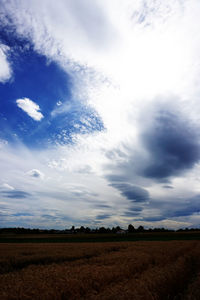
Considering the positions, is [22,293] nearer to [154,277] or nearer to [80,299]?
[80,299]

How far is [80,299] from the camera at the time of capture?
19.6ft

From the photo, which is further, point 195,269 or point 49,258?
point 49,258

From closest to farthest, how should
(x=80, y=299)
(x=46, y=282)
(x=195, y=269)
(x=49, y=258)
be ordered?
(x=80, y=299)
(x=46, y=282)
(x=195, y=269)
(x=49, y=258)

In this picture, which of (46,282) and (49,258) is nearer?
(46,282)

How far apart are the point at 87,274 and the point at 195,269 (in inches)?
299

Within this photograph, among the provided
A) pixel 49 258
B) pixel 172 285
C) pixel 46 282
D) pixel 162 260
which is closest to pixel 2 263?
pixel 49 258

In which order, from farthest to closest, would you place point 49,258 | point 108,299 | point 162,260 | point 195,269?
point 49,258
point 162,260
point 195,269
point 108,299

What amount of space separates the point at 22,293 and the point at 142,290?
12.1 ft

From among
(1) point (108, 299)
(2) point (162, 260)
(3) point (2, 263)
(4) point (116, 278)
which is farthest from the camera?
(3) point (2, 263)

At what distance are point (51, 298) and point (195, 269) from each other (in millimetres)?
10021

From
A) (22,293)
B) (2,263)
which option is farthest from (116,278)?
(2,263)

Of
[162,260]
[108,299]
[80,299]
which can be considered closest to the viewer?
[108,299]

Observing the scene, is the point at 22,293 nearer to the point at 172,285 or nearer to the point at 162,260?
the point at 172,285

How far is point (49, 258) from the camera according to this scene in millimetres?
16969
